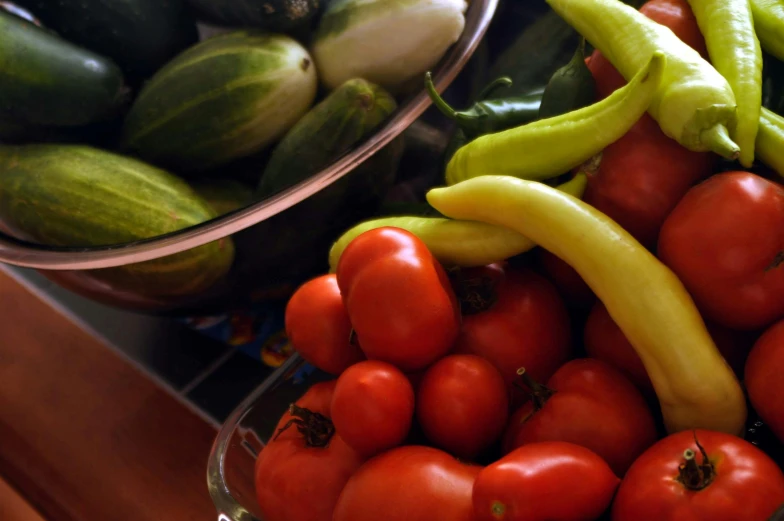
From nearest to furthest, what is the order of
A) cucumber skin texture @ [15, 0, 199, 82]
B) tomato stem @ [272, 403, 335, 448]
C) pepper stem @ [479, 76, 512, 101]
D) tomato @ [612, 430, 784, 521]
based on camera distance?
tomato @ [612, 430, 784, 521] < tomato stem @ [272, 403, 335, 448] < pepper stem @ [479, 76, 512, 101] < cucumber skin texture @ [15, 0, 199, 82]

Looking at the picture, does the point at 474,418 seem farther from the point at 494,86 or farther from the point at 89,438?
the point at 89,438

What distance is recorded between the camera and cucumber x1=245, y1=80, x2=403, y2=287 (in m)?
0.58

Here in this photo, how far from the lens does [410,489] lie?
1.05ft

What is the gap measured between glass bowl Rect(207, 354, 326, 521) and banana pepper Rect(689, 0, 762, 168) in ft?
1.04

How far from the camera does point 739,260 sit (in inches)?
12.8

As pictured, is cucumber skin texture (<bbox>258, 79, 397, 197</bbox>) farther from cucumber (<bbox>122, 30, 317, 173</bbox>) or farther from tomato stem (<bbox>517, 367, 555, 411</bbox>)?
tomato stem (<bbox>517, 367, 555, 411</bbox>)

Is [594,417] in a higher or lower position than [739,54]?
lower

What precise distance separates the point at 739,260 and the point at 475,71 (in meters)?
0.48

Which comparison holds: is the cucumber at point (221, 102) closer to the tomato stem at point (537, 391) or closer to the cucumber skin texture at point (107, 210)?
the cucumber skin texture at point (107, 210)

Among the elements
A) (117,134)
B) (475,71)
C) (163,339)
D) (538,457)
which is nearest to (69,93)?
(117,134)

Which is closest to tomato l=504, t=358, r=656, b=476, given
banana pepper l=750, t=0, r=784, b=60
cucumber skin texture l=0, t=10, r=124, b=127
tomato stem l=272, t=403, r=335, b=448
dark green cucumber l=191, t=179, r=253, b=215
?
tomato stem l=272, t=403, r=335, b=448

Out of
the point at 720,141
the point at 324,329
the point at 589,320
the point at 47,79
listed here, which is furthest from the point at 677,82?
the point at 47,79

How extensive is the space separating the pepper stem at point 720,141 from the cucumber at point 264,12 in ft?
1.40

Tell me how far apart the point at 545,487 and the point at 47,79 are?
1.80ft
